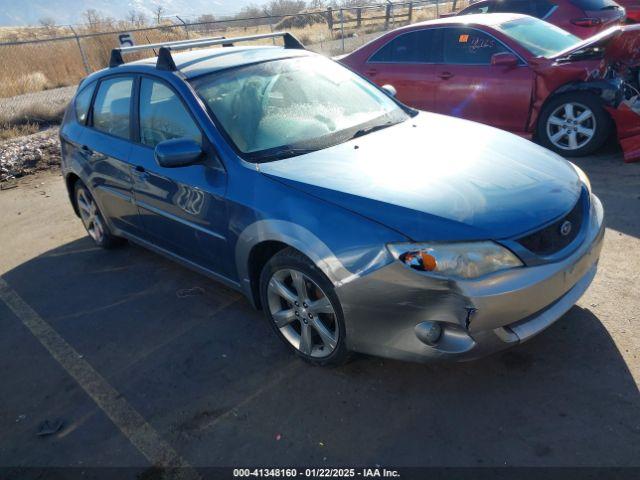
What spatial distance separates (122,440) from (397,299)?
5.28 ft

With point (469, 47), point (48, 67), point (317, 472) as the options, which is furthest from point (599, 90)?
point (48, 67)

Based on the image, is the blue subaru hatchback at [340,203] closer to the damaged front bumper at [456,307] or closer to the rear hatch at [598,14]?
the damaged front bumper at [456,307]

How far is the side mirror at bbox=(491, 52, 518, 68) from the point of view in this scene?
568cm

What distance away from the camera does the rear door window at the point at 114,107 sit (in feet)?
12.8

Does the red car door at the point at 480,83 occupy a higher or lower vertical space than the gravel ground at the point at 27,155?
higher

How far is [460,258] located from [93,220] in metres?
3.81

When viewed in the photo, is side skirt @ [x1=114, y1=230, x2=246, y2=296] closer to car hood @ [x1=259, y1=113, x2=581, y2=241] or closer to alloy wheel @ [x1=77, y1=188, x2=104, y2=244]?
alloy wheel @ [x1=77, y1=188, x2=104, y2=244]

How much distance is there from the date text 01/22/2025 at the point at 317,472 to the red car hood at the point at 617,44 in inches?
200

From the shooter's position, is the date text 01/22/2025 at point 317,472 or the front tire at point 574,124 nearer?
the date text 01/22/2025 at point 317,472

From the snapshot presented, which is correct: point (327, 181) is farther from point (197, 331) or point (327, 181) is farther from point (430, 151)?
point (197, 331)

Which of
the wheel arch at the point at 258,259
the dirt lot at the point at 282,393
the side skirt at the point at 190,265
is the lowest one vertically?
the dirt lot at the point at 282,393

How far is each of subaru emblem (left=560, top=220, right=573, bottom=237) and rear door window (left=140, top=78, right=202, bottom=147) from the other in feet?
6.96

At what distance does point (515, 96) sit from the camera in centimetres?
582

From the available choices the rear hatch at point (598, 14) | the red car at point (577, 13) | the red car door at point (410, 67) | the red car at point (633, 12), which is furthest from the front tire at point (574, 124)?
the red car at point (633, 12)
